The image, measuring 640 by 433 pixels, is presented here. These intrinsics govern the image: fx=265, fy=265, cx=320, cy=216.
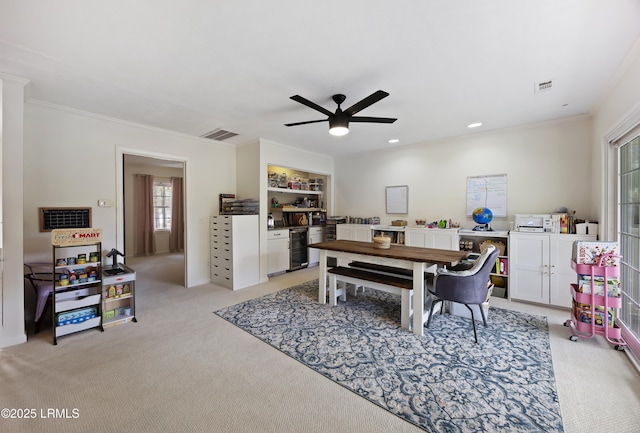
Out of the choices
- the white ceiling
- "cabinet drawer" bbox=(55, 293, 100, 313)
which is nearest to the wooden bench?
the white ceiling

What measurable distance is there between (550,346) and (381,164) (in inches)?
152

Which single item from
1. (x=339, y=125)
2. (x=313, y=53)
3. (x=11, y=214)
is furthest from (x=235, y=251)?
(x=313, y=53)

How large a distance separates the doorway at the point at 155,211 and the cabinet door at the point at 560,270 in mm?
6941

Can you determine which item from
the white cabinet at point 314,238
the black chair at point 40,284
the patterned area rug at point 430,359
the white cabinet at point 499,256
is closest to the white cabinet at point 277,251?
the white cabinet at point 314,238

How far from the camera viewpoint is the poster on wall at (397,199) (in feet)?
16.8

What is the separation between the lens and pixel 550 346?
246cm

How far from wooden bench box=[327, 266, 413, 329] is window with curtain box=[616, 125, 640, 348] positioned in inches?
74.4

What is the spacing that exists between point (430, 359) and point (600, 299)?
1.70 m

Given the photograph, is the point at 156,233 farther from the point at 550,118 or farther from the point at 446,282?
the point at 550,118

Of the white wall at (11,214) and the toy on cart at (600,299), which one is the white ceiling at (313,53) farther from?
the toy on cart at (600,299)

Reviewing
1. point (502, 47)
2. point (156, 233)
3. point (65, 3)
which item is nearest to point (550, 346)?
point (502, 47)

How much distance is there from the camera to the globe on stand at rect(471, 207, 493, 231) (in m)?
3.98

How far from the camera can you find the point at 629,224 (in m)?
2.61

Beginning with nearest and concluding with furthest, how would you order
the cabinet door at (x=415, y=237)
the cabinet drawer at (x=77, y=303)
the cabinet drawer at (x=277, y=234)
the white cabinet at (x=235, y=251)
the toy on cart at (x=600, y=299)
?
the toy on cart at (x=600, y=299) < the cabinet drawer at (x=77, y=303) < the white cabinet at (x=235, y=251) < the cabinet door at (x=415, y=237) < the cabinet drawer at (x=277, y=234)
